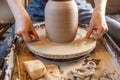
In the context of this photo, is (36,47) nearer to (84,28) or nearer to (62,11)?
(62,11)

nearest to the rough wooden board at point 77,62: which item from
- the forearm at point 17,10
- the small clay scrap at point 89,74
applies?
the small clay scrap at point 89,74

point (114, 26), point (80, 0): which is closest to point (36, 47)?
point (114, 26)

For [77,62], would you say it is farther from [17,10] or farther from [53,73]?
[17,10]

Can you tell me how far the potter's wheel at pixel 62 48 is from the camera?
0.90 meters

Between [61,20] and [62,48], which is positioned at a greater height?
[61,20]

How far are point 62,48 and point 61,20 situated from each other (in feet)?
0.40

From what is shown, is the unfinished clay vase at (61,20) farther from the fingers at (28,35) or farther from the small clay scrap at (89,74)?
the small clay scrap at (89,74)

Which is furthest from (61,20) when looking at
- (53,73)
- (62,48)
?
(53,73)

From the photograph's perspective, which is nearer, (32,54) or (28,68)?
(28,68)

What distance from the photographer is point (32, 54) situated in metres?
0.99

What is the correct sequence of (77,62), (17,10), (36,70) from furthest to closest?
(17,10) → (77,62) → (36,70)

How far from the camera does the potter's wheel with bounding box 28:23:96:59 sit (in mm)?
901

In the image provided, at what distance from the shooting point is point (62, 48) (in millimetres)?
944

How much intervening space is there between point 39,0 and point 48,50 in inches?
24.3
